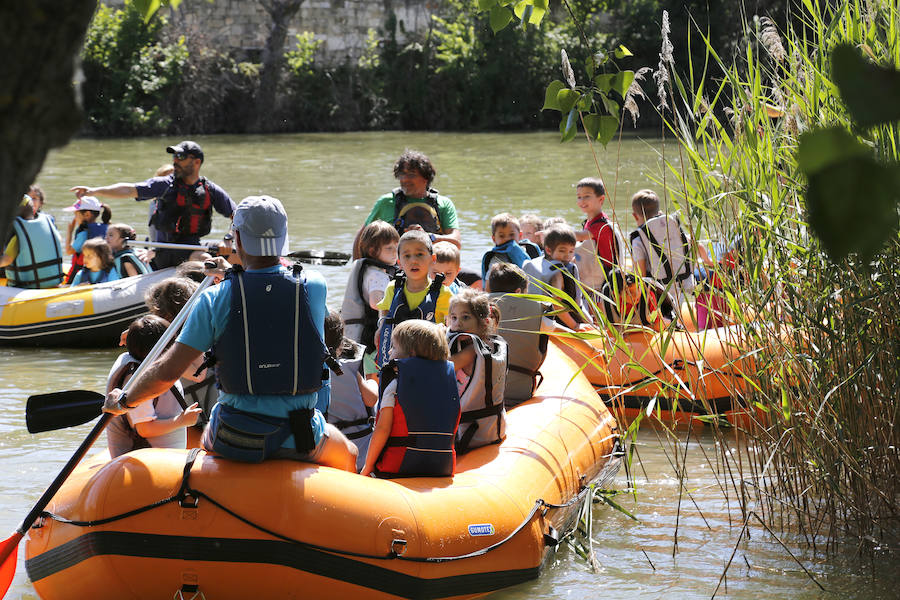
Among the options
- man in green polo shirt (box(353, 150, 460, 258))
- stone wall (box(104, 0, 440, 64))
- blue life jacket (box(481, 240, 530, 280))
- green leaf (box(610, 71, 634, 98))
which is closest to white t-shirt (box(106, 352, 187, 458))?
green leaf (box(610, 71, 634, 98))

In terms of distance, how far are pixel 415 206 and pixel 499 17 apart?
305 cm

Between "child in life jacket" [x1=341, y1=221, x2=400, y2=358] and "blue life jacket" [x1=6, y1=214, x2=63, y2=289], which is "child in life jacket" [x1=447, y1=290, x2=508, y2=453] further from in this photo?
"blue life jacket" [x1=6, y1=214, x2=63, y2=289]

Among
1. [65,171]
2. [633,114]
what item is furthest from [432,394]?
[65,171]

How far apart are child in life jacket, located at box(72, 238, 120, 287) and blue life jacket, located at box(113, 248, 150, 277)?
0.12 ft

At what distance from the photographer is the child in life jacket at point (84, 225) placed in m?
8.46

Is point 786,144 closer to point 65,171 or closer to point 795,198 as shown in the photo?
point 795,198

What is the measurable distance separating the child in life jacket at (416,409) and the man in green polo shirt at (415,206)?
82.6 inches

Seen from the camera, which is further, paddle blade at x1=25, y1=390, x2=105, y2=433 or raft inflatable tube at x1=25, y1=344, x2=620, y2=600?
paddle blade at x1=25, y1=390, x2=105, y2=433

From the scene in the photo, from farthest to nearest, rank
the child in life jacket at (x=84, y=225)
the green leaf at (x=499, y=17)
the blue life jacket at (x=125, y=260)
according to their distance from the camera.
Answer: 1. the child in life jacket at (x=84, y=225)
2. the blue life jacket at (x=125, y=260)
3. the green leaf at (x=499, y=17)

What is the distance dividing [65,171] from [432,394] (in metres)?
18.6

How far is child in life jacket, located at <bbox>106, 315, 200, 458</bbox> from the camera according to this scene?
149 inches

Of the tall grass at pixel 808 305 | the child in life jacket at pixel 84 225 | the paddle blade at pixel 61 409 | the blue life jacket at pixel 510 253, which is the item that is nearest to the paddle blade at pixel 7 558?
the paddle blade at pixel 61 409

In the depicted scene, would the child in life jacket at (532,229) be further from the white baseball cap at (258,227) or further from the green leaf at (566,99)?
the green leaf at (566,99)

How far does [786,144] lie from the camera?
4.12m
